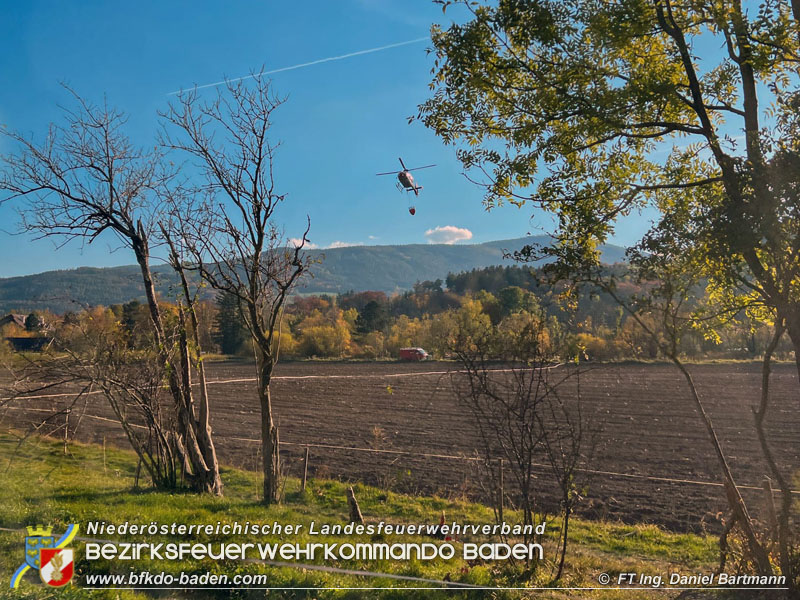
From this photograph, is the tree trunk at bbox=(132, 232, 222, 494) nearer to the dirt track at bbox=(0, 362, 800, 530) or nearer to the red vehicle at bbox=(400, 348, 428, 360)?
the dirt track at bbox=(0, 362, 800, 530)

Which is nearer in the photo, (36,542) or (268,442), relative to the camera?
(36,542)

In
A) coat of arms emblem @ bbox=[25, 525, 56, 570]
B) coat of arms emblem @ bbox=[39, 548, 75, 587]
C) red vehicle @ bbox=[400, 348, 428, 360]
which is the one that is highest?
coat of arms emblem @ bbox=[25, 525, 56, 570]

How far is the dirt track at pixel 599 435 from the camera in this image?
1276cm

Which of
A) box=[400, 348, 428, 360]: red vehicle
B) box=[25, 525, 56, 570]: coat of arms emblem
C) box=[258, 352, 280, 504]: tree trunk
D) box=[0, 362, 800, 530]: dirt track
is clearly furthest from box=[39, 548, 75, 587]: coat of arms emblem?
box=[400, 348, 428, 360]: red vehicle

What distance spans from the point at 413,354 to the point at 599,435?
5044 cm

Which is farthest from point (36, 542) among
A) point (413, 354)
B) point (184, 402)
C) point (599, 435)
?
point (413, 354)

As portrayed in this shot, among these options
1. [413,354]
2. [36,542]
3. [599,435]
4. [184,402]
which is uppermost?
[184,402]

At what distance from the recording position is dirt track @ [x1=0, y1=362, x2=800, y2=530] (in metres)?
12.8

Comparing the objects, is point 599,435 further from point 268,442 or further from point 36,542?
point 36,542

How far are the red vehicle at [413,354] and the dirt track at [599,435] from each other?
2230cm

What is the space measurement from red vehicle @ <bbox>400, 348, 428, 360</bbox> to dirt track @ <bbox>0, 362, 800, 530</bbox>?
22.3 metres

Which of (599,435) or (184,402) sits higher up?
(184,402)

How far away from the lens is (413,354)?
61969mm

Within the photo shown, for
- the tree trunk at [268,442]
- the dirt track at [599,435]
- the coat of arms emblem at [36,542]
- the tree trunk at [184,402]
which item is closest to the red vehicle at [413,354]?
the dirt track at [599,435]
